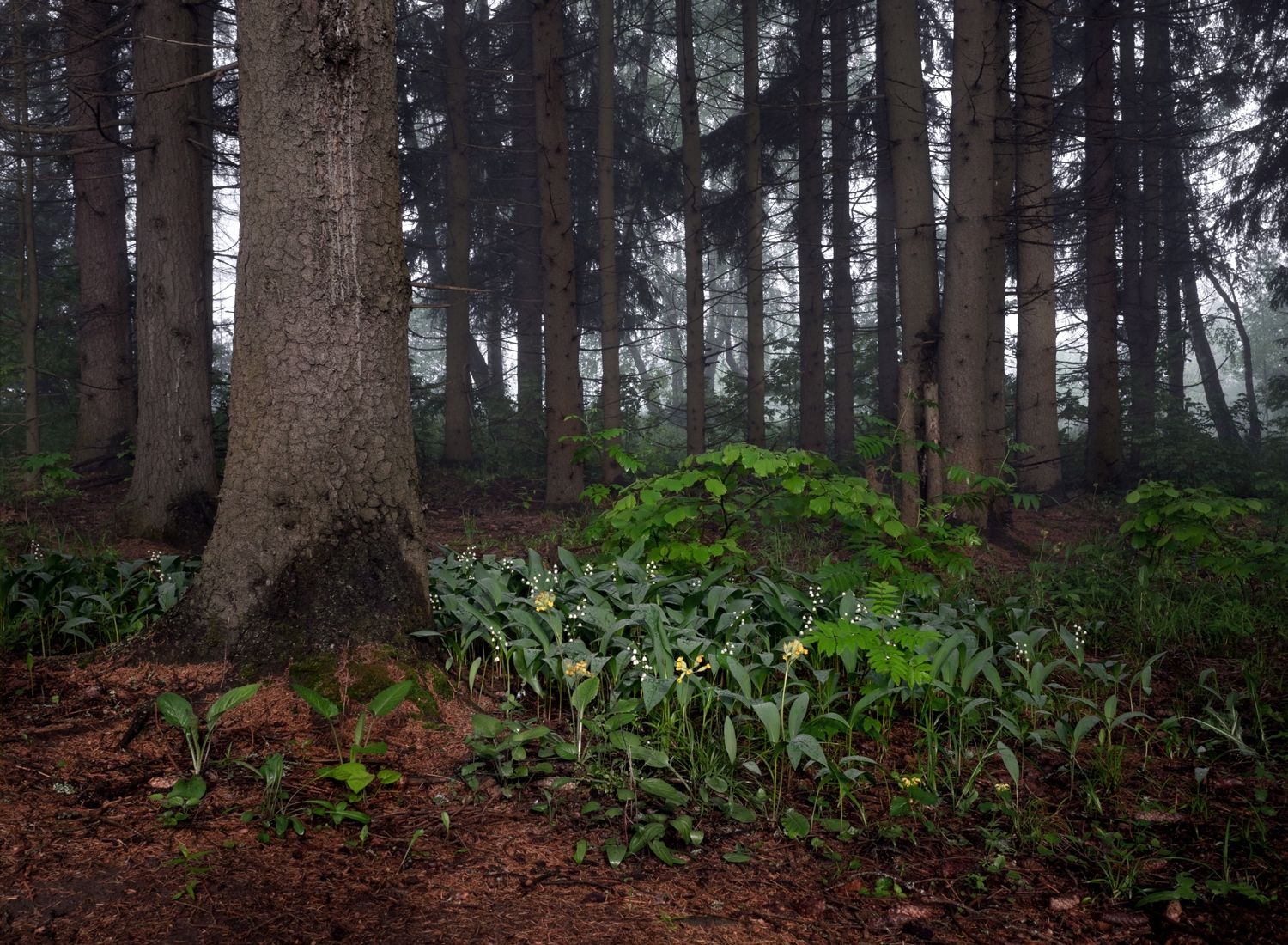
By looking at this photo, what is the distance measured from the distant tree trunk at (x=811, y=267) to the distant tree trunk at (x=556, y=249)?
614cm

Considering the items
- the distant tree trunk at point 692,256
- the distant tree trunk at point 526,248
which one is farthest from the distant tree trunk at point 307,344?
the distant tree trunk at point 526,248

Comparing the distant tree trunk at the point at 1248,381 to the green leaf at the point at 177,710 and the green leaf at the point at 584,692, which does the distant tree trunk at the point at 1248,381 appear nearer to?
the green leaf at the point at 584,692

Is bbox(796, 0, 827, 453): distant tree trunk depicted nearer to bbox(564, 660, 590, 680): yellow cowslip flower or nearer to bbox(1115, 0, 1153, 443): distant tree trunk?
bbox(1115, 0, 1153, 443): distant tree trunk

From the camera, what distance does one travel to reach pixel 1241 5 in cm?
1698

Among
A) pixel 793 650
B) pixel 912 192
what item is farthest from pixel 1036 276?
pixel 793 650

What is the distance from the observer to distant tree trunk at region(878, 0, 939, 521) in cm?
912

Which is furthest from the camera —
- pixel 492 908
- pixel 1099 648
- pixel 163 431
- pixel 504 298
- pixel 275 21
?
pixel 504 298

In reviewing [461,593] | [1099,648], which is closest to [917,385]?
[1099,648]

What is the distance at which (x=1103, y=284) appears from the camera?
13047 millimetres

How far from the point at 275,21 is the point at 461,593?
2787 mm

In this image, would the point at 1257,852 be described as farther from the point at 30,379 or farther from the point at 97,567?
the point at 30,379

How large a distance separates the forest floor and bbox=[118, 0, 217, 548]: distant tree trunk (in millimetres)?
4591


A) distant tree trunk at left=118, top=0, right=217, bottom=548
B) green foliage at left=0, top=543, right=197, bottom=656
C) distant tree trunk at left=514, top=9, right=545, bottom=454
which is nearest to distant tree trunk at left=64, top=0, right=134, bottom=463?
distant tree trunk at left=118, top=0, right=217, bottom=548

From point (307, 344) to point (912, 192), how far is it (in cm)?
772
